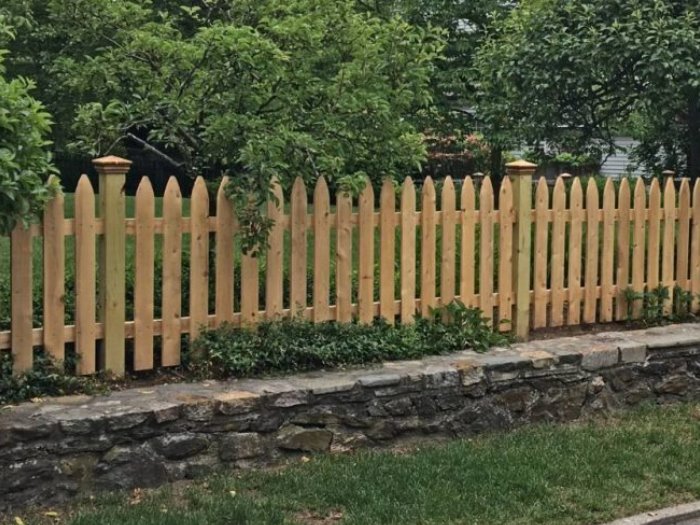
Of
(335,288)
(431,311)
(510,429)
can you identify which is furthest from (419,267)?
(510,429)

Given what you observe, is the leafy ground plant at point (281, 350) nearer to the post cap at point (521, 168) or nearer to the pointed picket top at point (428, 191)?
the pointed picket top at point (428, 191)

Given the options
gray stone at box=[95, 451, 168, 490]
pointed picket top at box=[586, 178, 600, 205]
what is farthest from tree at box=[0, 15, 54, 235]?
pointed picket top at box=[586, 178, 600, 205]

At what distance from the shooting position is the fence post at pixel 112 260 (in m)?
5.09

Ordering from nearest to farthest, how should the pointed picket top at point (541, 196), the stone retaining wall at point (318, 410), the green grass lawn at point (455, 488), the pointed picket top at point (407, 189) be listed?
the green grass lawn at point (455, 488) < the stone retaining wall at point (318, 410) < the pointed picket top at point (407, 189) < the pointed picket top at point (541, 196)

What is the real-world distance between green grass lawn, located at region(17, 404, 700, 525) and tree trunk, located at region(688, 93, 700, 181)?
16.7 feet

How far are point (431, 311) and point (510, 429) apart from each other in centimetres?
96

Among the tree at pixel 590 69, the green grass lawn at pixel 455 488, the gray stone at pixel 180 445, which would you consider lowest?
the green grass lawn at pixel 455 488

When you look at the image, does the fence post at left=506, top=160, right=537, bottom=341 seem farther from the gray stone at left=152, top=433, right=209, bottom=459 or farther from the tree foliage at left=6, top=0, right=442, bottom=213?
Answer: the gray stone at left=152, top=433, right=209, bottom=459

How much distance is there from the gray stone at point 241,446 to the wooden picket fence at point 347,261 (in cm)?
66

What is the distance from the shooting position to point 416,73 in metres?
6.35

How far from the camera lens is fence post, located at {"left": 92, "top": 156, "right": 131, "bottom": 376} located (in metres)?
5.09

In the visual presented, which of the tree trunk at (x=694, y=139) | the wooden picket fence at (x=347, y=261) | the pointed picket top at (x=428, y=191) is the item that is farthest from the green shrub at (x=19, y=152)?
the tree trunk at (x=694, y=139)

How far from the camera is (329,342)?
5699 millimetres

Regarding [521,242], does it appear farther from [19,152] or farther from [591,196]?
[19,152]
